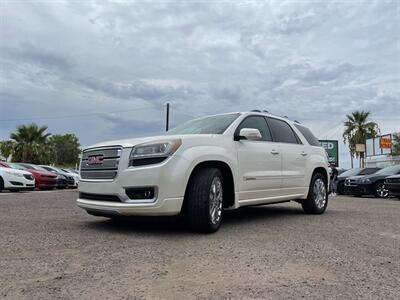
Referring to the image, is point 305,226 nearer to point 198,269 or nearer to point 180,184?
point 180,184

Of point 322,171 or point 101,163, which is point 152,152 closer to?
point 101,163

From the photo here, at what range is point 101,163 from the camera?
5.46 metres

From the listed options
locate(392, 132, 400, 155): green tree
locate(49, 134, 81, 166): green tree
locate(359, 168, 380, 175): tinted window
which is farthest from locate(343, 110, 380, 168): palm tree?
locate(49, 134, 81, 166): green tree

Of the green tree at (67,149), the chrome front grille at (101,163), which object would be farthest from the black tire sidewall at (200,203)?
the green tree at (67,149)

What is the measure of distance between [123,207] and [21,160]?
4116 cm

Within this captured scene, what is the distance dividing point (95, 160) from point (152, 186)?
3.49 ft

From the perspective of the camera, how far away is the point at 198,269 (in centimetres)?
369

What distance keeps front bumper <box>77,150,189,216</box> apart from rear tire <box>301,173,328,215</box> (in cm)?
371

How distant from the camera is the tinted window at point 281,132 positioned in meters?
7.16

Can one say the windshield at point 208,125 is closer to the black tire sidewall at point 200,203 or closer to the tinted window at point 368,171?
the black tire sidewall at point 200,203

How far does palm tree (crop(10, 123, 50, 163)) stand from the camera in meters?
42.5

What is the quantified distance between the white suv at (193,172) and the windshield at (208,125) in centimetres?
2

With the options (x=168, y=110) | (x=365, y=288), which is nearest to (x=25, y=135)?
(x=168, y=110)

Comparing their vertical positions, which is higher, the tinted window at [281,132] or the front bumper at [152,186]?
the tinted window at [281,132]
